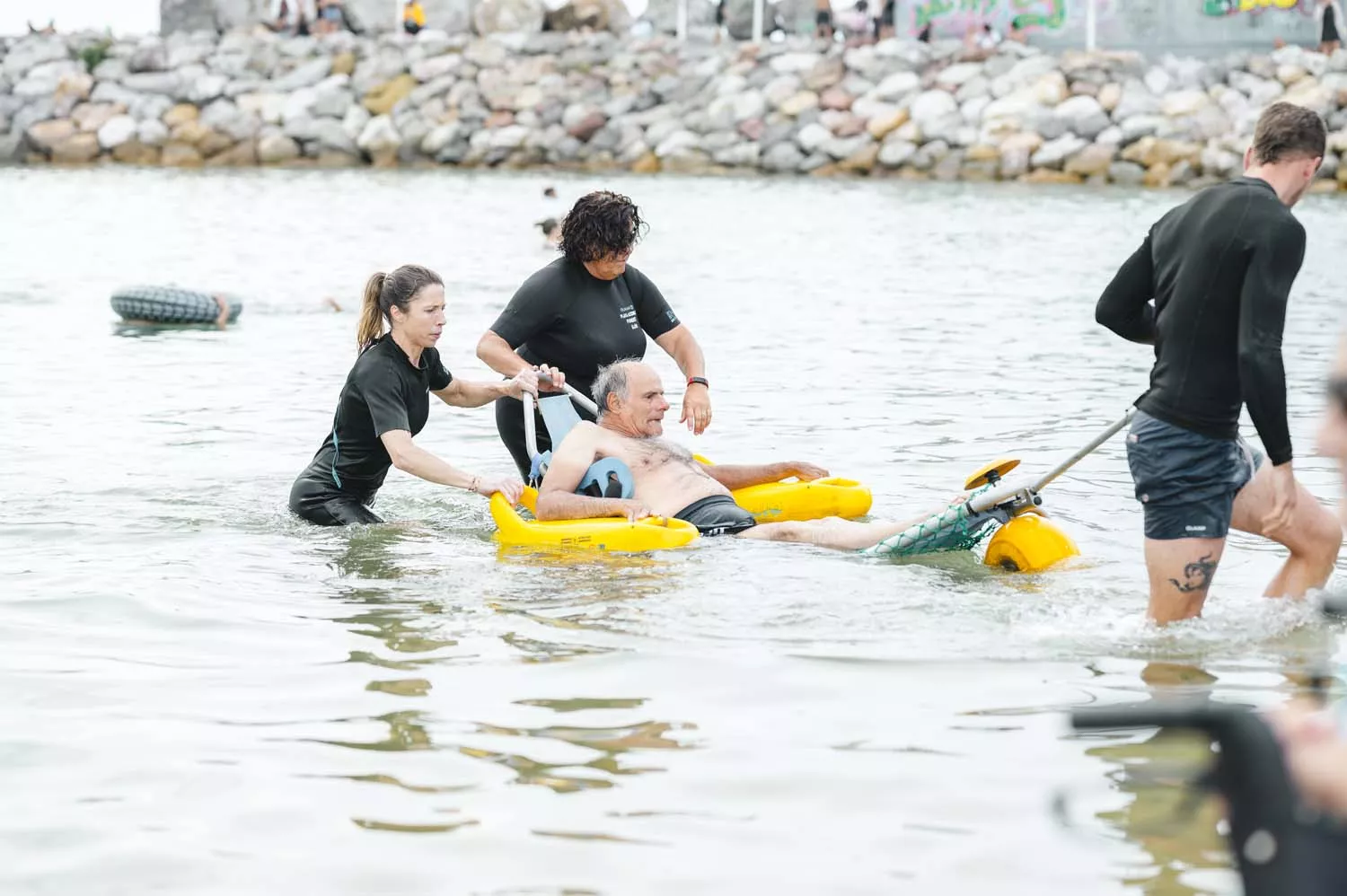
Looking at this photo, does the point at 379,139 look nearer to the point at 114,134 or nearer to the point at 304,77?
the point at 304,77

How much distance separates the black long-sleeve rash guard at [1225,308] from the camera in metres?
5.25

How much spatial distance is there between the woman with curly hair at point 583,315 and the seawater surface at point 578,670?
85cm

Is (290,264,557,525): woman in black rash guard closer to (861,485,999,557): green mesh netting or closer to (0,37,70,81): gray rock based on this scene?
(861,485,999,557): green mesh netting

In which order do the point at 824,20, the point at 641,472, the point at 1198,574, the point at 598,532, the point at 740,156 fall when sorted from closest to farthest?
the point at 1198,574
the point at 598,532
the point at 641,472
the point at 740,156
the point at 824,20

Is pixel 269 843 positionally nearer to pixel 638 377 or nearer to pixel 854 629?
pixel 854 629

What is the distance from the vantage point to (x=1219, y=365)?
5.48 meters

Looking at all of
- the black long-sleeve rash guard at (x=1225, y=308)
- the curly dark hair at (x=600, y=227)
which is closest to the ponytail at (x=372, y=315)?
the curly dark hair at (x=600, y=227)

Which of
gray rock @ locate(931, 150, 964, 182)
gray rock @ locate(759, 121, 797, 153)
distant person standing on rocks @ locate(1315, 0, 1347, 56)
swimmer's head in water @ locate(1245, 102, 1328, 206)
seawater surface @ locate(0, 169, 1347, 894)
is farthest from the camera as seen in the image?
gray rock @ locate(759, 121, 797, 153)

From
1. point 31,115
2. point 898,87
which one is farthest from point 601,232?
point 31,115

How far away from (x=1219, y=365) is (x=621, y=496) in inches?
129

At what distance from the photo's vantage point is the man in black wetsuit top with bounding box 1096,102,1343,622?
5.28 m

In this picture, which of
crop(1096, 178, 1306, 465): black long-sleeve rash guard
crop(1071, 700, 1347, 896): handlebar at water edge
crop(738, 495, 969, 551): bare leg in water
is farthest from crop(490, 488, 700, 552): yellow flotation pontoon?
crop(1071, 700, 1347, 896): handlebar at water edge

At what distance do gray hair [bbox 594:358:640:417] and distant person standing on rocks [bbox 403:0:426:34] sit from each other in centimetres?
3763

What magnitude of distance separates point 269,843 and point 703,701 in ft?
5.24
